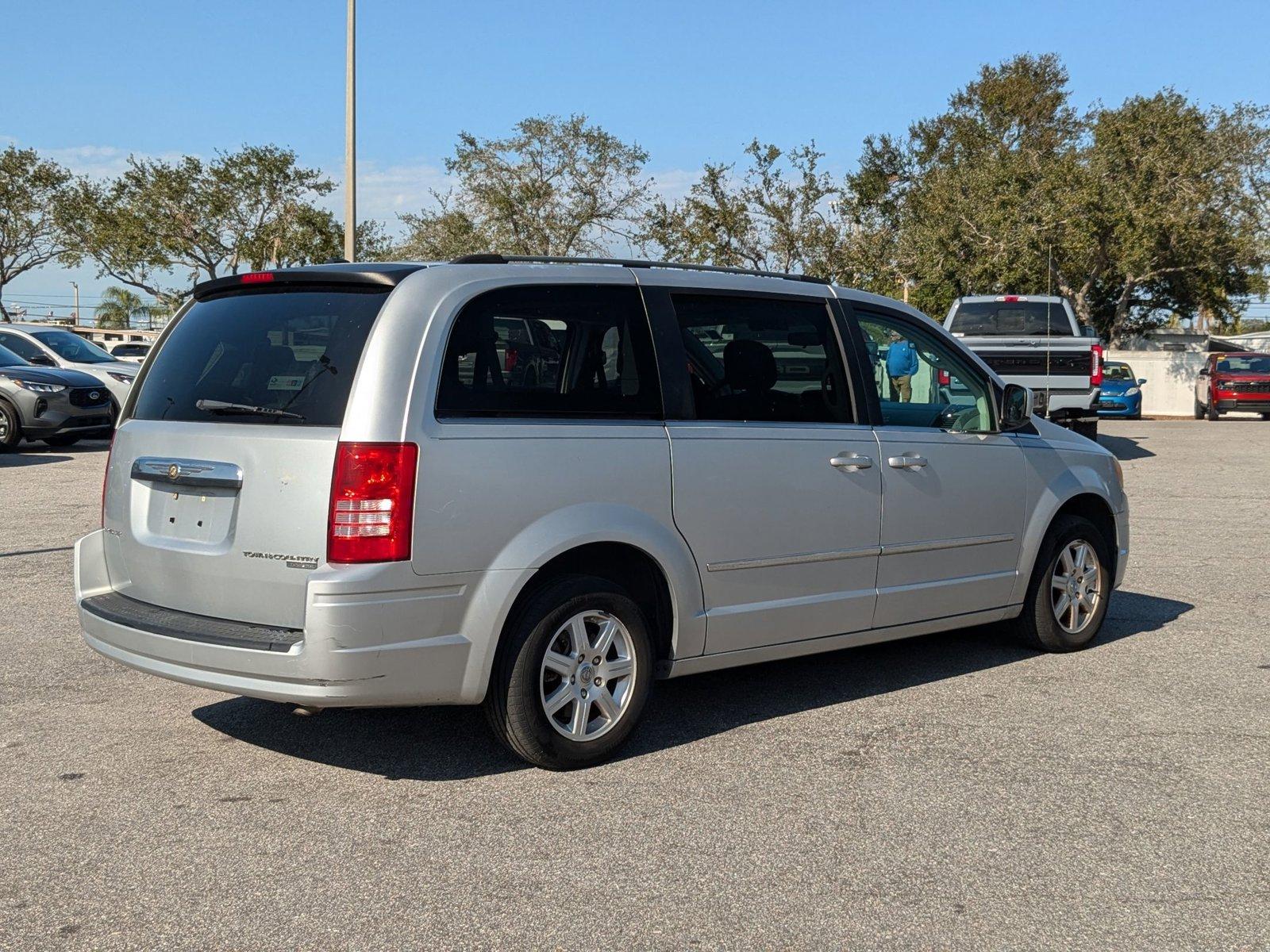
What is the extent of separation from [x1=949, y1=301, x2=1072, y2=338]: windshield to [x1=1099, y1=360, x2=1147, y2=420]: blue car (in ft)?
46.3

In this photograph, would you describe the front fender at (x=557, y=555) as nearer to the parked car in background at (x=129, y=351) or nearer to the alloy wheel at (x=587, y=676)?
the alloy wheel at (x=587, y=676)

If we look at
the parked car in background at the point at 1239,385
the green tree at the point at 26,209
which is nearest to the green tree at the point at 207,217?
the green tree at the point at 26,209

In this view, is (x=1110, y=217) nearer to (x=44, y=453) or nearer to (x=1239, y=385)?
(x=1239, y=385)

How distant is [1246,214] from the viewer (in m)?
40.8

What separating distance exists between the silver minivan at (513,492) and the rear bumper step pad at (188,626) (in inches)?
0.5

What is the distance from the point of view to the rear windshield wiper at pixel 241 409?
4668 mm

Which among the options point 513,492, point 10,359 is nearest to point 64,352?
point 10,359

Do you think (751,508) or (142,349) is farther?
(142,349)

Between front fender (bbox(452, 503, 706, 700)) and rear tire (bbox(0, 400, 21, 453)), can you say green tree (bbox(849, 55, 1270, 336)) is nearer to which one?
rear tire (bbox(0, 400, 21, 453))

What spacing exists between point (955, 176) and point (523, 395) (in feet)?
134

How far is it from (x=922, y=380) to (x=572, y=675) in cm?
261

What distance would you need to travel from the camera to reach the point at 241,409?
4.79 meters

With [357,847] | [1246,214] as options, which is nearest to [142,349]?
[357,847]

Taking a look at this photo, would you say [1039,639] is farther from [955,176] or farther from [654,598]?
[955,176]
